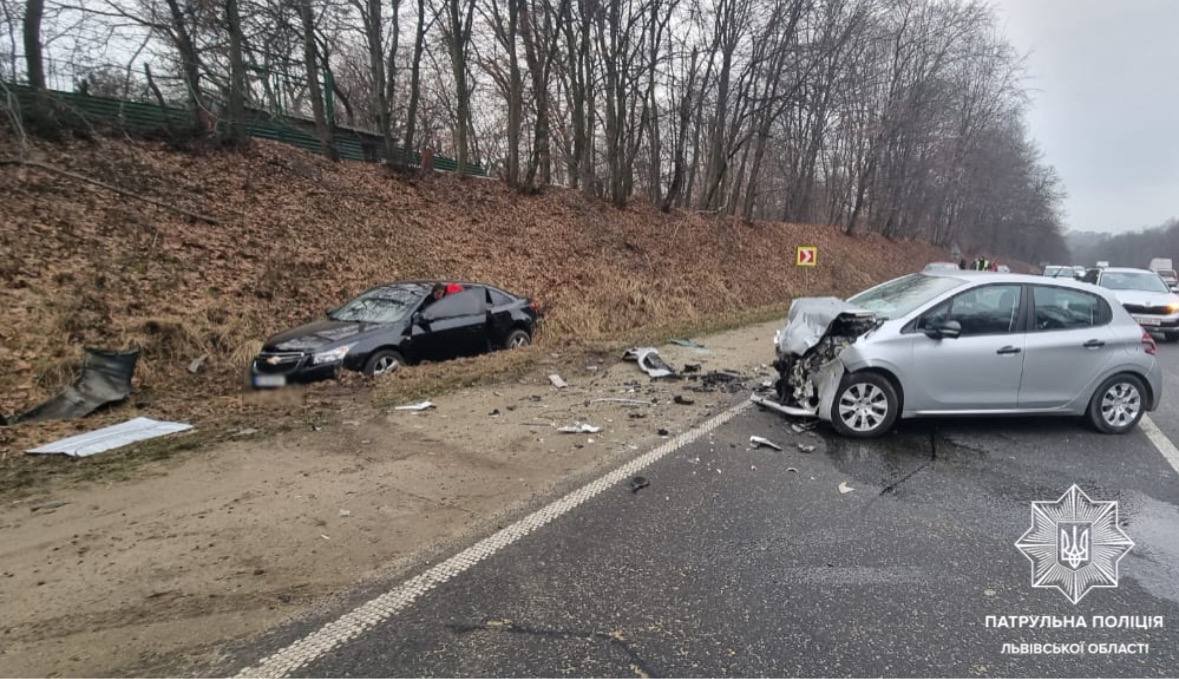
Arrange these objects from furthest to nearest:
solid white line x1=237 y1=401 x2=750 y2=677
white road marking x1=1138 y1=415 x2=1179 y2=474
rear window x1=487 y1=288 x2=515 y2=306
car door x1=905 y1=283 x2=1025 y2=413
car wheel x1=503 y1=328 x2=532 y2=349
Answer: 1. car wheel x1=503 y1=328 x2=532 y2=349
2. rear window x1=487 y1=288 x2=515 y2=306
3. car door x1=905 y1=283 x2=1025 y2=413
4. white road marking x1=1138 y1=415 x2=1179 y2=474
5. solid white line x1=237 y1=401 x2=750 y2=677

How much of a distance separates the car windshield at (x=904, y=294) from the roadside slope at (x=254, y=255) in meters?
5.57

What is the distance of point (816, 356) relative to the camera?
5.90 m

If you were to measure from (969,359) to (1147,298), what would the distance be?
446 inches

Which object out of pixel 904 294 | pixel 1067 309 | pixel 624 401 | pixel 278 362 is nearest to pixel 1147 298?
pixel 1067 309

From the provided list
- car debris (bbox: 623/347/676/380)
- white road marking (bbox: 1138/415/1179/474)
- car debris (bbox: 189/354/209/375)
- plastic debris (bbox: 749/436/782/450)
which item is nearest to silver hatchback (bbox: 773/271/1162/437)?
white road marking (bbox: 1138/415/1179/474)

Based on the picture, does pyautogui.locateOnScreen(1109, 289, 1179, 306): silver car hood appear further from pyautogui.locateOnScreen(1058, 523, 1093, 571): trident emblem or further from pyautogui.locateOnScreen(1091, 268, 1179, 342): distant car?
pyautogui.locateOnScreen(1058, 523, 1093, 571): trident emblem

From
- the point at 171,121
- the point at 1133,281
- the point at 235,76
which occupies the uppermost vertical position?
the point at 235,76

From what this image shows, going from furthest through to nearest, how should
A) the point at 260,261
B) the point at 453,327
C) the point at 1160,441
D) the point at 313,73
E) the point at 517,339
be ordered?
1. the point at 313,73
2. the point at 260,261
3. the point at 517,339
4. the point at 453,327
5. the point at 1160,441

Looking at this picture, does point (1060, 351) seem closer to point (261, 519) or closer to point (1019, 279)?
point (1019, 279)

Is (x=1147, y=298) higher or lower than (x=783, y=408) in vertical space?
higher

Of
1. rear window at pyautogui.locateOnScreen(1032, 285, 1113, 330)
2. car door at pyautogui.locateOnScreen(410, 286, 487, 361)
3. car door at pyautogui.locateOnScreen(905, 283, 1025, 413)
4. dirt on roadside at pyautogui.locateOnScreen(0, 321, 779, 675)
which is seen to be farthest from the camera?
car door at pyautogui.locateOnScreen(410, 286, 487, 361)

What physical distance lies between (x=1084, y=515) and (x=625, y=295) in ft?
36.8

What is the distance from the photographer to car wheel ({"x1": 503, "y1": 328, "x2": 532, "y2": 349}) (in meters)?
9.71

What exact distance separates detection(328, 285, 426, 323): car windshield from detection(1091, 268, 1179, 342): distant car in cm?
1442
